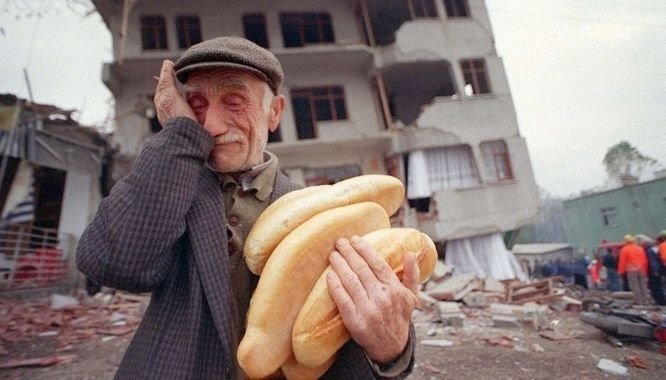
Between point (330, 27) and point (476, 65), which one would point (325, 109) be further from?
point (476, 65)

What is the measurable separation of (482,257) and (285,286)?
12.4m

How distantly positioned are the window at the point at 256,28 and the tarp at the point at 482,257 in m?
10.7

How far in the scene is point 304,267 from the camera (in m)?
1.05

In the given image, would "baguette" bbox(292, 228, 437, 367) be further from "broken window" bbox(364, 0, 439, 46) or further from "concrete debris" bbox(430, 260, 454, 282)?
"broken window" bbox(364, 0, 439, 46)

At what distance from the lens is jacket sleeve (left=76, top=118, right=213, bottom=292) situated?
3.26ft

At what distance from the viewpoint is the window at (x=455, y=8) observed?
13977 mm

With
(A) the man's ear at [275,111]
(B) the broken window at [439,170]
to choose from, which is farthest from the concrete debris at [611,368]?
(B) the broken window at [439,170]

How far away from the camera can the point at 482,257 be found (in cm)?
1195

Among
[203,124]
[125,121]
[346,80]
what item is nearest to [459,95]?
[346,80]

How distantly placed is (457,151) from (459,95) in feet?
7.04

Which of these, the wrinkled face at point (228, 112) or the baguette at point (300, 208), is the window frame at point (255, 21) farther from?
the baguette at point (300, 208)

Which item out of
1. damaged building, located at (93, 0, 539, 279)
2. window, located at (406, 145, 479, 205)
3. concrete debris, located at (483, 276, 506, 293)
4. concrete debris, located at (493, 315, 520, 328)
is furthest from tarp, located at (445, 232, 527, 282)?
concrete debris, located at (493, 315, 520, 328)

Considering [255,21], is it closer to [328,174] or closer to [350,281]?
[328,174]

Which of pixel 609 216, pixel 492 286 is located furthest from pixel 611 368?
pixel 609 216
